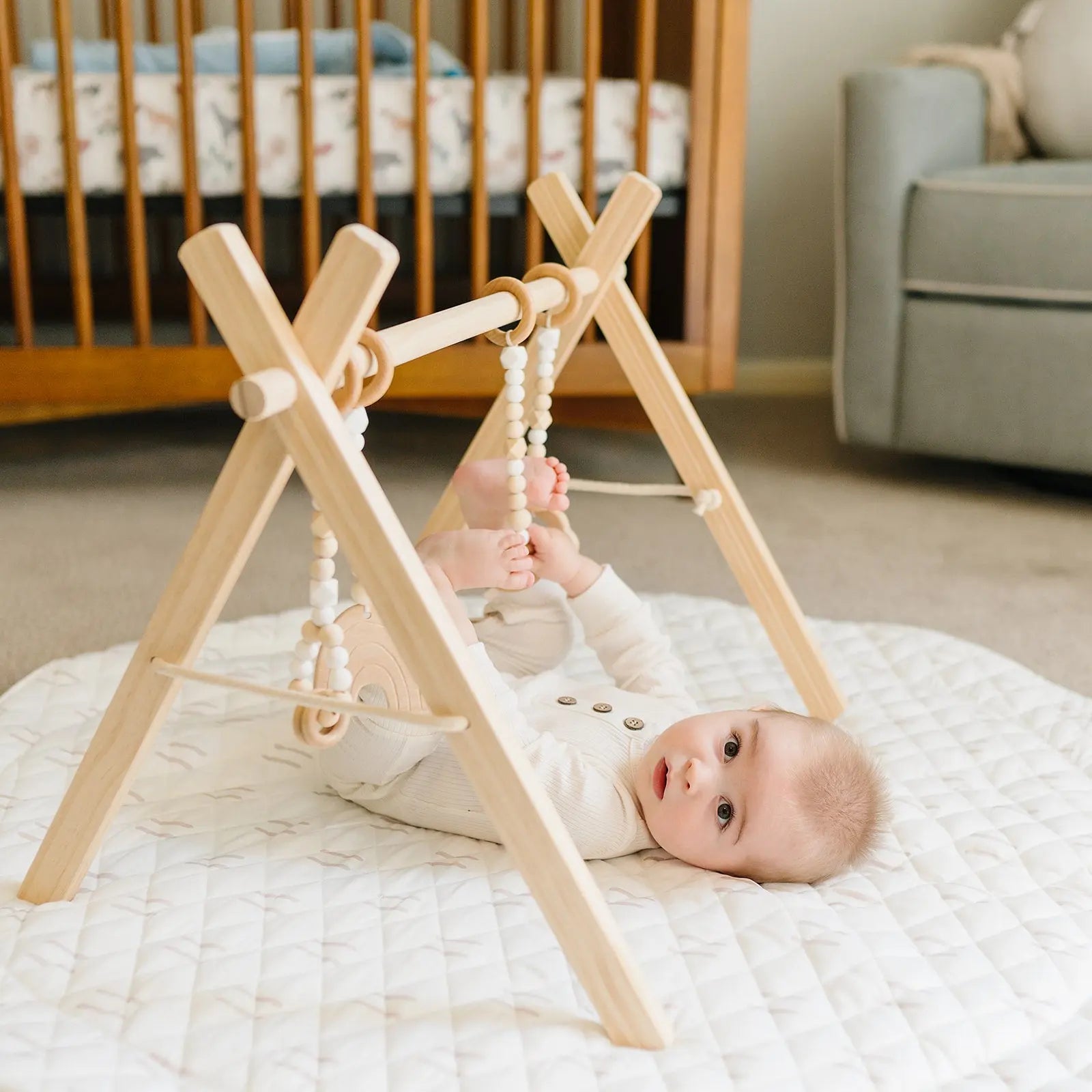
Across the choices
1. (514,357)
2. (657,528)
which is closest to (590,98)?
(657,528)

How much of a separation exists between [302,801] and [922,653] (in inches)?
25.5

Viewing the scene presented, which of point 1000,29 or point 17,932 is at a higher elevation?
point 1000,29

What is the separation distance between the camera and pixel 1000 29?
2506 millimetres

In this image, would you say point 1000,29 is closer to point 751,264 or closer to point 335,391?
point 751,264

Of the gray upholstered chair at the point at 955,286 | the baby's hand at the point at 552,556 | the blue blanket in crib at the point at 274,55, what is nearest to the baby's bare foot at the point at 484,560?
the baby's hand at the point at 552,556

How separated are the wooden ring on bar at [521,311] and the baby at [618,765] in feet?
0.38

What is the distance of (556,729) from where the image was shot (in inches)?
37.0

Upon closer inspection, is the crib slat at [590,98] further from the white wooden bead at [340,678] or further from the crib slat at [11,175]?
the white wooden bead at [340,678]

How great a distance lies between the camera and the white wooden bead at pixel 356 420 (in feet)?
2.32

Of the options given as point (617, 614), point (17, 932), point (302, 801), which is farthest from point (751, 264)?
point (17, 932)

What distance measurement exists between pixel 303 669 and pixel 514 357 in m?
0.28

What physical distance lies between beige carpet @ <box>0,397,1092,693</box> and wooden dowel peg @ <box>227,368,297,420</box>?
770 mm

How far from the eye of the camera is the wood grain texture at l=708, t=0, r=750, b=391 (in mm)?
1791

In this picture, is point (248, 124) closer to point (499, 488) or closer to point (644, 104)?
point (644, 104)
